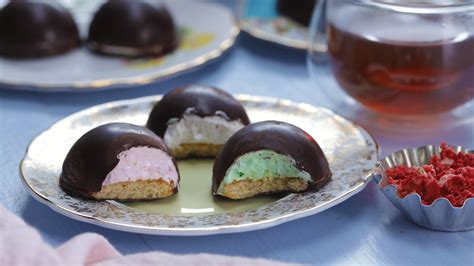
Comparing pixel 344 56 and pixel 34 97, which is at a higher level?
pixel 344 56

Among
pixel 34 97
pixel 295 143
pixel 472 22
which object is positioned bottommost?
pixel 34 97

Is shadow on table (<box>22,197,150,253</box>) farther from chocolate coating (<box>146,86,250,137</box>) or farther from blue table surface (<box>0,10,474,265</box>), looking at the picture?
chocolate coating (<box>146,86,250,137</box>)

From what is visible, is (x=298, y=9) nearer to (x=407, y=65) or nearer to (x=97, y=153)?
(x=407, y=65)

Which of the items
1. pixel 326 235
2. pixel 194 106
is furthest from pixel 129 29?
pixel 326 235

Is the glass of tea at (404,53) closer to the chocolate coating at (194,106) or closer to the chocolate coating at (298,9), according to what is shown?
the chocolate coating at (194,106)

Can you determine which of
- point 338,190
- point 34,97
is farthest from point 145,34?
point 338,190

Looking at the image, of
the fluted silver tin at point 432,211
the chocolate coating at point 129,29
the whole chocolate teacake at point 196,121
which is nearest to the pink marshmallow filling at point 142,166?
the whole chocolate teacake at point 196,121

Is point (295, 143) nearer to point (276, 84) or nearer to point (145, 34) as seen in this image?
point (276, 84)
